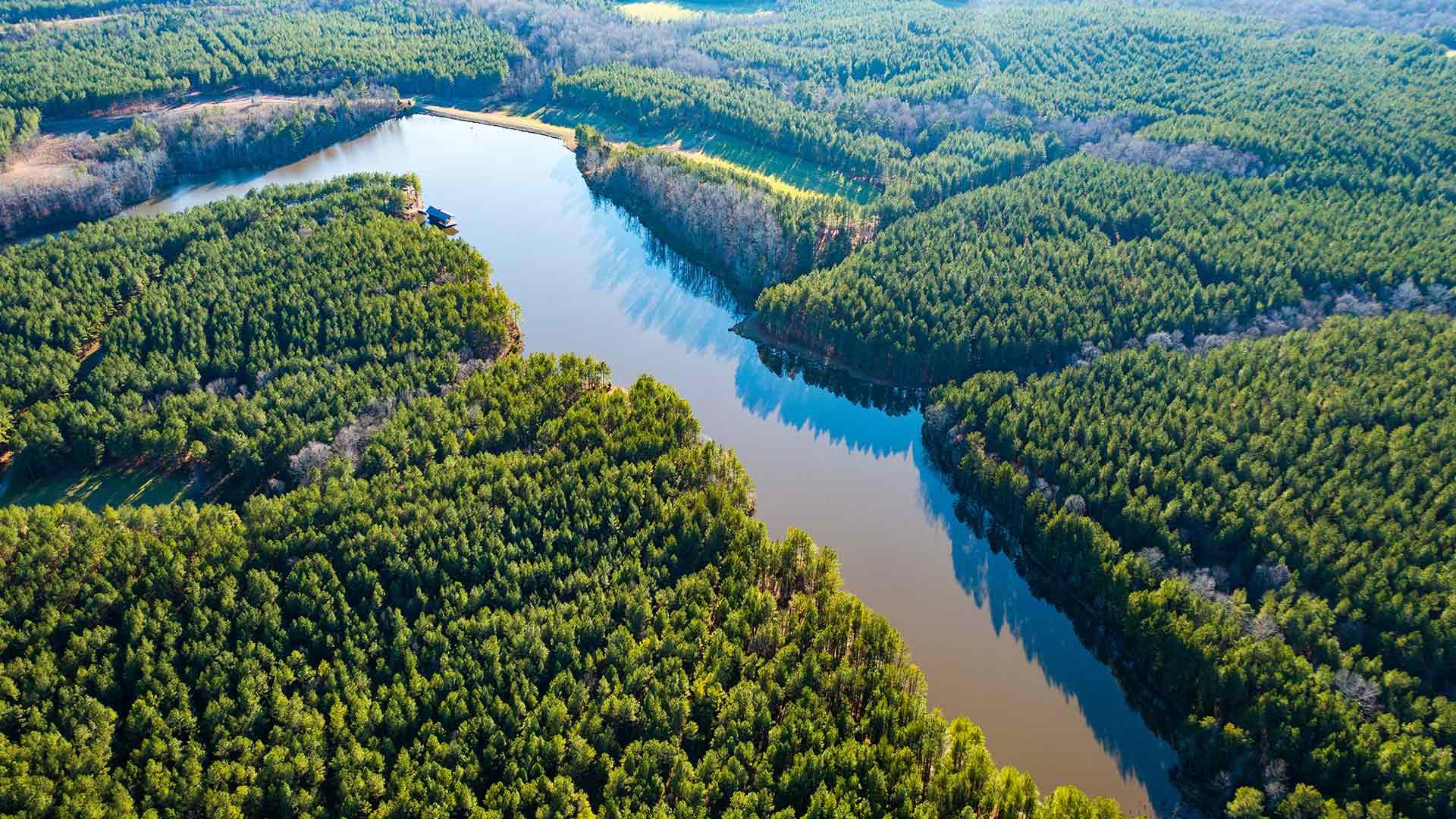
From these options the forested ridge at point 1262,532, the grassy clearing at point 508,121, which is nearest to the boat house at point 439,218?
the grassy clearing at point 508,121

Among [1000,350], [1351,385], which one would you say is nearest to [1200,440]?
[1351,385]

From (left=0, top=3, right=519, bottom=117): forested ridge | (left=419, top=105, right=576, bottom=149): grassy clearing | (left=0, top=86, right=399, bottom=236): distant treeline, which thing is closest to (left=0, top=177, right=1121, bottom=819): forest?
(left=0, top=86, right=399, bottom=236): distant treeline

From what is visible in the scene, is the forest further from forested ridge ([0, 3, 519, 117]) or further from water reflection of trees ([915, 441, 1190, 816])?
forested ridge ([0, 3, 519, 117])

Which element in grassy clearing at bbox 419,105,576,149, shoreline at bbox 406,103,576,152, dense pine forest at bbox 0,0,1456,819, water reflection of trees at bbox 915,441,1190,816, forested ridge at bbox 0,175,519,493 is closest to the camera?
dense pine forest at bbox 0,0,1456,819

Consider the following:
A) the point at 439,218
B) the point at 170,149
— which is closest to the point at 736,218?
the point at 439,218

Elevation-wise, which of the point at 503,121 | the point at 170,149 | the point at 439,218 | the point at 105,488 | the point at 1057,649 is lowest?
the point at 105,488

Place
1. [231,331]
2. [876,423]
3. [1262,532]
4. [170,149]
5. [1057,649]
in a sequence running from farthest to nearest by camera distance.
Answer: [170,149]
[876,423]
[231,331]
[1057,649]
[1262,532]

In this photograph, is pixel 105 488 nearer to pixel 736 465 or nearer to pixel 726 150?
pixel 736 465

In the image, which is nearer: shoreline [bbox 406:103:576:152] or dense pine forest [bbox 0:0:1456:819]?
dense pine forest [bbox 0:0:1456:819]
